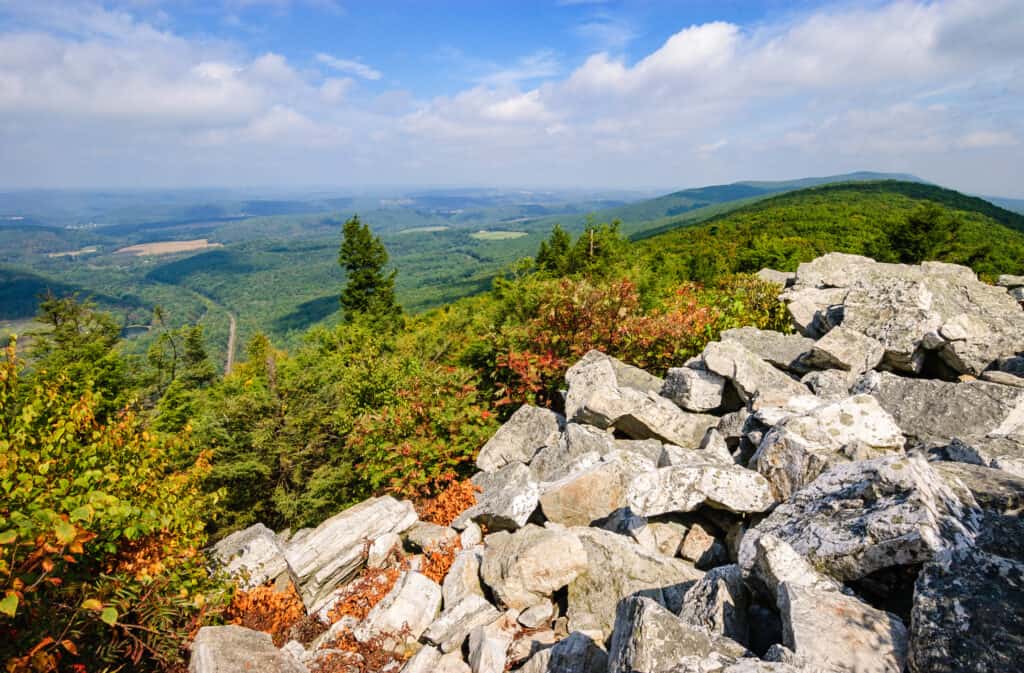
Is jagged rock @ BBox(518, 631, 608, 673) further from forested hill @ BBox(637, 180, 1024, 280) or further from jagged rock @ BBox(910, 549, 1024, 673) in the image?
forested hill @ BBox(637, 180, 1024, 280)

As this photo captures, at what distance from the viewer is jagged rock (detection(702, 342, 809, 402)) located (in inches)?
280

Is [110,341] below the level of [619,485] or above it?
below

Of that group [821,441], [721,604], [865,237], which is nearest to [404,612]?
[721,604]

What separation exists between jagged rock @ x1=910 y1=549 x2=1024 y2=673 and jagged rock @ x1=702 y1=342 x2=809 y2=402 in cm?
420

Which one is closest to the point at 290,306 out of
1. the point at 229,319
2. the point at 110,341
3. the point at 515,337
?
the point at 229,319

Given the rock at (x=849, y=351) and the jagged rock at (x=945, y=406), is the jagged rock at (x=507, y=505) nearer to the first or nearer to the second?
the jagged rock at (x=945, y=406)

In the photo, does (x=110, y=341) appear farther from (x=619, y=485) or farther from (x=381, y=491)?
(x=619, y=485)

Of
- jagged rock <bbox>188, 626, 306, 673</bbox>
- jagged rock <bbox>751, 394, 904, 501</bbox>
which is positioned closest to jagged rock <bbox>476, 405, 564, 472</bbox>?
jagged rock <bbox>751, 394, 904, 501</bbox>

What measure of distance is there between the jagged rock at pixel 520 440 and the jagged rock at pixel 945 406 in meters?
4.67

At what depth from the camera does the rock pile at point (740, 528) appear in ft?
9.62

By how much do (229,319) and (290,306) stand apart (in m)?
21.8

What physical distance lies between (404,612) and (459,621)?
2.29 feet

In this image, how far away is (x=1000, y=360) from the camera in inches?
284

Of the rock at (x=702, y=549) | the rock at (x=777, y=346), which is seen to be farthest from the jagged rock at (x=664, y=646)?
the rock at (x=777, y=346)
